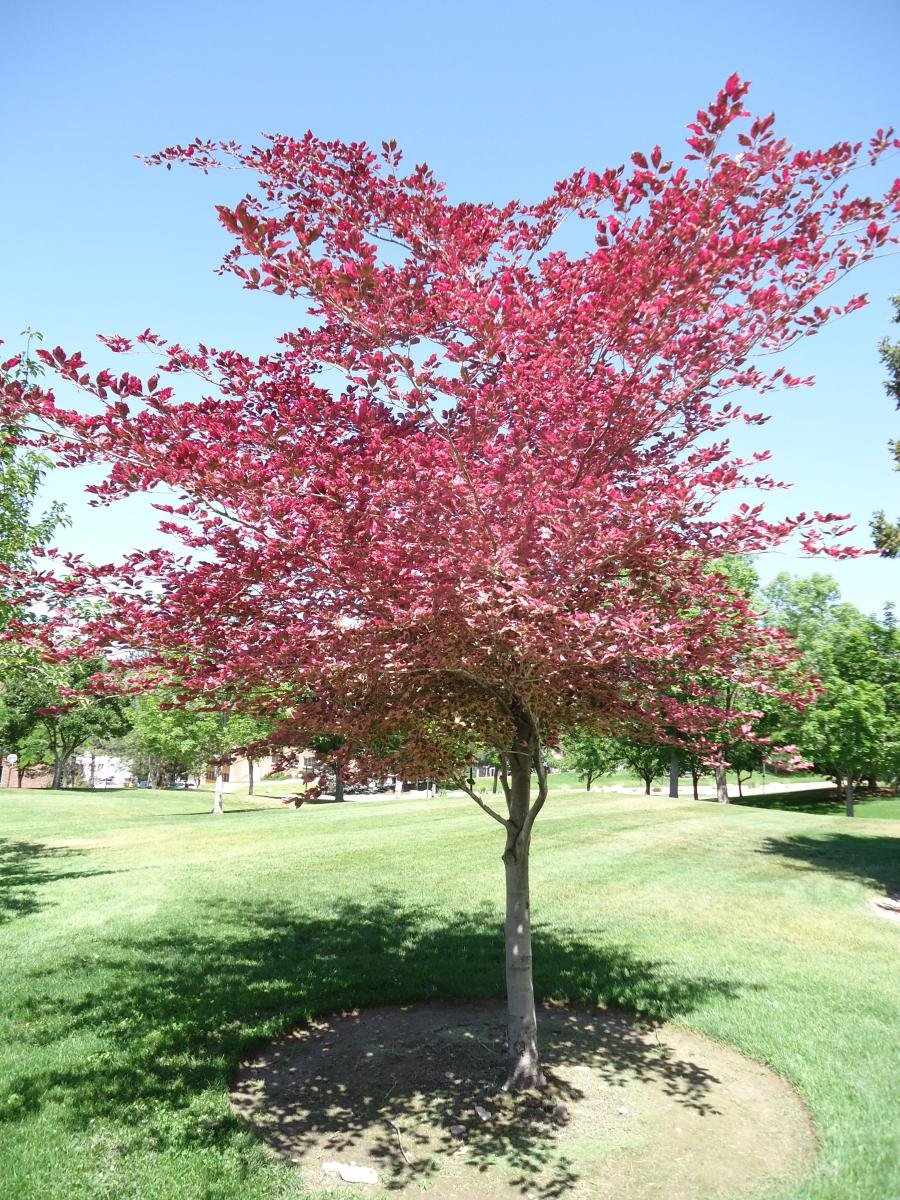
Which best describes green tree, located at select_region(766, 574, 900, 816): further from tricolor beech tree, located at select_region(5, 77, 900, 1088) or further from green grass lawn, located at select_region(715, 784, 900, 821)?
tricolor beech tree, located at select_region(5, 77, 900, 1088)

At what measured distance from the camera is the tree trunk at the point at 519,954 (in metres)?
6.10

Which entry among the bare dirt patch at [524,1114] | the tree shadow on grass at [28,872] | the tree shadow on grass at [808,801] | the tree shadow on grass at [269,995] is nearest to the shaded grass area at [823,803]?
the tree shadow on grass at [808,801]

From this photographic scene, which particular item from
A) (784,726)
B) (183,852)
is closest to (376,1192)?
(183,852)

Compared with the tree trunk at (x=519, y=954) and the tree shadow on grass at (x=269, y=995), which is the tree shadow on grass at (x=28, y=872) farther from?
the tree trunk at (x=519, y=954)

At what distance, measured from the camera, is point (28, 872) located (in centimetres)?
1580

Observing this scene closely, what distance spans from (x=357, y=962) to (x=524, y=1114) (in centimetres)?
446

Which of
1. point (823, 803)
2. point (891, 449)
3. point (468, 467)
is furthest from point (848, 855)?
point (823, 803)

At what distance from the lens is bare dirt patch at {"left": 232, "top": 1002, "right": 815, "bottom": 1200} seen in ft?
15.9

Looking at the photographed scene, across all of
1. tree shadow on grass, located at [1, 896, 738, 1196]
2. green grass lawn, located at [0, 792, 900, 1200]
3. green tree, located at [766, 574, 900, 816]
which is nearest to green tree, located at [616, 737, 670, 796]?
green tree, located at [766, 574, 900, 816]

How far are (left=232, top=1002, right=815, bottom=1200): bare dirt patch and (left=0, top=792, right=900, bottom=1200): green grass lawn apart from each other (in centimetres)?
31

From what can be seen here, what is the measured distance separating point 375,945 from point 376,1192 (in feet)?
19.8

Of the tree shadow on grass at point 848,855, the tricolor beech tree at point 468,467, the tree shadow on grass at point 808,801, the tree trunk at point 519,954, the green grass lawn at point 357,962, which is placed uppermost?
the tricolor beech tree at point 468,467

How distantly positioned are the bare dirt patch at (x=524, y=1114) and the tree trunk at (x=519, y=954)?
0.22 meters

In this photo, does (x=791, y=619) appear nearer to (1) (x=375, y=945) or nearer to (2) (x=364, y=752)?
(1) (x=375, y=945)
